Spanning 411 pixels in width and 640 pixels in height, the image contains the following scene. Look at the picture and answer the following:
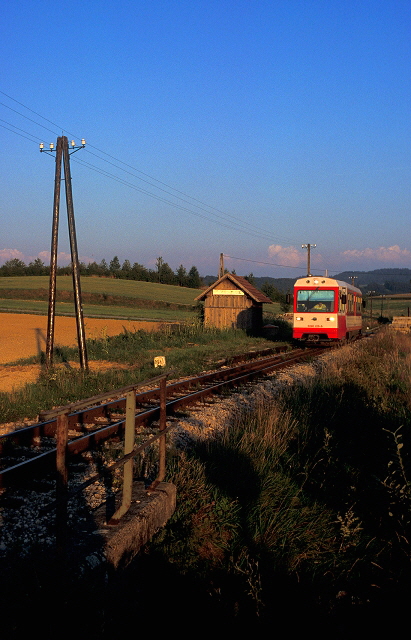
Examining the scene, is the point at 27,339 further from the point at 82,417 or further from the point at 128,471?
the point at 128,471

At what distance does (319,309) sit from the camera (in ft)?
78.7

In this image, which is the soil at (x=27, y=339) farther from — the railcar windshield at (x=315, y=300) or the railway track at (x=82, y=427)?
the railcar windshield at (x=315, y=300)

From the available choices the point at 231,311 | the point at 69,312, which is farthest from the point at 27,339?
the point at 69,312

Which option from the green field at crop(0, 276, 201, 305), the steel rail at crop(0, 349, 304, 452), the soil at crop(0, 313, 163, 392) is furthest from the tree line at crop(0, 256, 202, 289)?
the steel rail at crop(0, 349, 304, 452)

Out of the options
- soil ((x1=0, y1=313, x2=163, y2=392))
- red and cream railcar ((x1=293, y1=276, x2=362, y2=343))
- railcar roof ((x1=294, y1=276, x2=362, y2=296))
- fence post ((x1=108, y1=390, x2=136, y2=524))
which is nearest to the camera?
fence post ((x1=108, y1=390, x2=136, y2=524))

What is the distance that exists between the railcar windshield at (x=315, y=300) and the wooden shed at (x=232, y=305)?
854 centimetres

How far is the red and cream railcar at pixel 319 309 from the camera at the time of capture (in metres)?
23.8

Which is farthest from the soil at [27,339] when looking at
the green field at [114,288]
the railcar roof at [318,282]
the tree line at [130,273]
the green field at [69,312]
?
the tree line at [130,273]

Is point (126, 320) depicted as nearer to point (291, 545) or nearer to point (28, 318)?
point (28, 318)

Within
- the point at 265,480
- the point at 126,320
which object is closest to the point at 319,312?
the point at 265,480

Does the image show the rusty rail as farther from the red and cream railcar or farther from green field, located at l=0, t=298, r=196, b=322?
green field, located at l=0, t=298, r=196, b=322

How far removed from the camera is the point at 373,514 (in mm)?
6145

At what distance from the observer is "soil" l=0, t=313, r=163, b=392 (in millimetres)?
16359

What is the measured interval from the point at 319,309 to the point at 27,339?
15.5 meters
